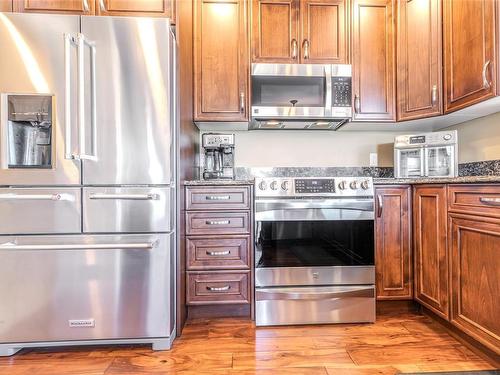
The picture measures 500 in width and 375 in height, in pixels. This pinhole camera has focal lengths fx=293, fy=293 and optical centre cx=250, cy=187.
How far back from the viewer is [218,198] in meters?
1.88

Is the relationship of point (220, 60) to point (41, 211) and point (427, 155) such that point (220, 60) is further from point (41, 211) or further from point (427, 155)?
point (427, 155)

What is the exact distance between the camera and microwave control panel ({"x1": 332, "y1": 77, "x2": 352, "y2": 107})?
2.12m

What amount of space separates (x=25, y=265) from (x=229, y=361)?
1154 mm

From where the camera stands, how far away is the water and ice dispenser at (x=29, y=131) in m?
1.51

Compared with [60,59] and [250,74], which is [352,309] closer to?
[250,74]

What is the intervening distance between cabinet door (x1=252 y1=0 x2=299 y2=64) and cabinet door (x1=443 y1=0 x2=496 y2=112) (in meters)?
0.98

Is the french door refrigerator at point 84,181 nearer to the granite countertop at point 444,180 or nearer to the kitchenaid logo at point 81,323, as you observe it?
the kitchenaid logo at point 81,323

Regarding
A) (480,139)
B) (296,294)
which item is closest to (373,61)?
(480,139)

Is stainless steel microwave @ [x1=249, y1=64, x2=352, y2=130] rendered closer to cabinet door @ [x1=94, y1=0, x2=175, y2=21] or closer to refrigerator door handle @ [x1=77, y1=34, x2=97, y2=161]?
cabinet door @ [x1=94, y1=0, x2=175, y2=21]

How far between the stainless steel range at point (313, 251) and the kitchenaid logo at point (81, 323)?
93cm

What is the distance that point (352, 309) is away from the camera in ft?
6.16

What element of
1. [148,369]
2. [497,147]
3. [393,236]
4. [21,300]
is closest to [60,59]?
[21,300]

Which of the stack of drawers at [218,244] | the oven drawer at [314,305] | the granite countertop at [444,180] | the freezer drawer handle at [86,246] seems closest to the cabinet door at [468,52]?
the granite countertop at [444,180]

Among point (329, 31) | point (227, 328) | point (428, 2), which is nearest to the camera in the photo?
point (227, 328)
